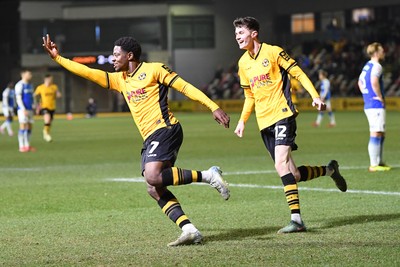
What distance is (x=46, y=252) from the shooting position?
929cm

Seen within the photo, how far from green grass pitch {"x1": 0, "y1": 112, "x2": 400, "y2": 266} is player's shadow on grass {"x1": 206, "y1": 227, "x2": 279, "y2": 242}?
0.01 metres

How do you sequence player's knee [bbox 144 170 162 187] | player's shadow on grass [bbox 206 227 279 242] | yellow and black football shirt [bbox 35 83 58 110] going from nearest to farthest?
player's knee [bbox 144 170 162 187] → player's shadow on grass [bbox 206 227 279 242] → yellow and black football shirt [bbox 35 83 58 110]

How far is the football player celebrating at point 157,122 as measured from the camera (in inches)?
387

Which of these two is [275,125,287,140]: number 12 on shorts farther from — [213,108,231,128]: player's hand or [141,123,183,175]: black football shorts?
[213,108,231,128]: player's hand

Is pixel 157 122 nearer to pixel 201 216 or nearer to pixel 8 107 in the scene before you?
pixel 201 216

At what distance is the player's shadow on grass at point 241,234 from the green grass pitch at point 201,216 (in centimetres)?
1

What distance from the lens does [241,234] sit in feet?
33.8

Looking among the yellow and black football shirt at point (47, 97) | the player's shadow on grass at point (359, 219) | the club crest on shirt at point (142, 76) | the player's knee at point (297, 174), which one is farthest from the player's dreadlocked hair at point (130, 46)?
the yellow and black football shirt at point (47, 97)

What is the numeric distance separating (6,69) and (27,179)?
60.3 m

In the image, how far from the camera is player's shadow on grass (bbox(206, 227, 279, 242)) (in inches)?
395

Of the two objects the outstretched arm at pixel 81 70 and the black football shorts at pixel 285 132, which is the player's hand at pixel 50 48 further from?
the black football shorts at pixel 285 132

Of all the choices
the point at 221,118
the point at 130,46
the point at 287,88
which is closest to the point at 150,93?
the point at 130,46

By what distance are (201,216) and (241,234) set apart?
1782 mm

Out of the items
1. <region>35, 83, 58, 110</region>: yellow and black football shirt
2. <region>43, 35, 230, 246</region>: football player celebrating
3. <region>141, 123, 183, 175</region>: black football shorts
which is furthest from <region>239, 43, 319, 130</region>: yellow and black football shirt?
<region>35, 83, 58, 110</region>: yellow and black football shirt
